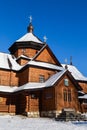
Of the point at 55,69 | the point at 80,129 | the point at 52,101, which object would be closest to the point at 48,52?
the point at 55,69

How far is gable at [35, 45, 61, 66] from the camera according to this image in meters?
33.3

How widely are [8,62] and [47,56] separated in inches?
251

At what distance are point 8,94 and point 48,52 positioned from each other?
902 centimetres

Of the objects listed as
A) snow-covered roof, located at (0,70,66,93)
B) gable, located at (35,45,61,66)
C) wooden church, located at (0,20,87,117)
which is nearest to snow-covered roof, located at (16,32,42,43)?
wooden church, located at (0,20,87,117)

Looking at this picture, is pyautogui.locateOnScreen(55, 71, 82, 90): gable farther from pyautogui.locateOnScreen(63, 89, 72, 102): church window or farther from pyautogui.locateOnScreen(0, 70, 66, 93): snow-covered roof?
pyautogui.locateOnScreen(63, 89, 72, 102): church window

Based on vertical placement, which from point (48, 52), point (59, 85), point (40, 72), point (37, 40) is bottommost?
point (59, 85)

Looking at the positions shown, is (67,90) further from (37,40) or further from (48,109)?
(37,40)

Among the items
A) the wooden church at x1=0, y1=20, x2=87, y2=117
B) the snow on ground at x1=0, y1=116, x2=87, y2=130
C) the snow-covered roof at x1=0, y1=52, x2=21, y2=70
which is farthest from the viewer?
the snow-covered roof at x1=0, y1=52, x2=21, y2=70

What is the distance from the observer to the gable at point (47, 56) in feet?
109

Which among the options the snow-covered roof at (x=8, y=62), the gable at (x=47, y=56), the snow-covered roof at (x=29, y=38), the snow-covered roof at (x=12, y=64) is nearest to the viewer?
the snow-covered roof at (x=12, y=64)

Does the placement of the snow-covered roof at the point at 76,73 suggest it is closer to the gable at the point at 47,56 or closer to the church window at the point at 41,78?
the gable at the point at 47,56

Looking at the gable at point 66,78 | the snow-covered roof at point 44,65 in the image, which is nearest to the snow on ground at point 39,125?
the gable at point 66,78

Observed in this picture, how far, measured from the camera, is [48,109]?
27.5 meters

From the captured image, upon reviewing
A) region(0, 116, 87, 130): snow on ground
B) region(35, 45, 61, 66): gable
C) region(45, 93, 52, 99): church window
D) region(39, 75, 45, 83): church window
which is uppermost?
region(35, 45, 61, 66): gable
